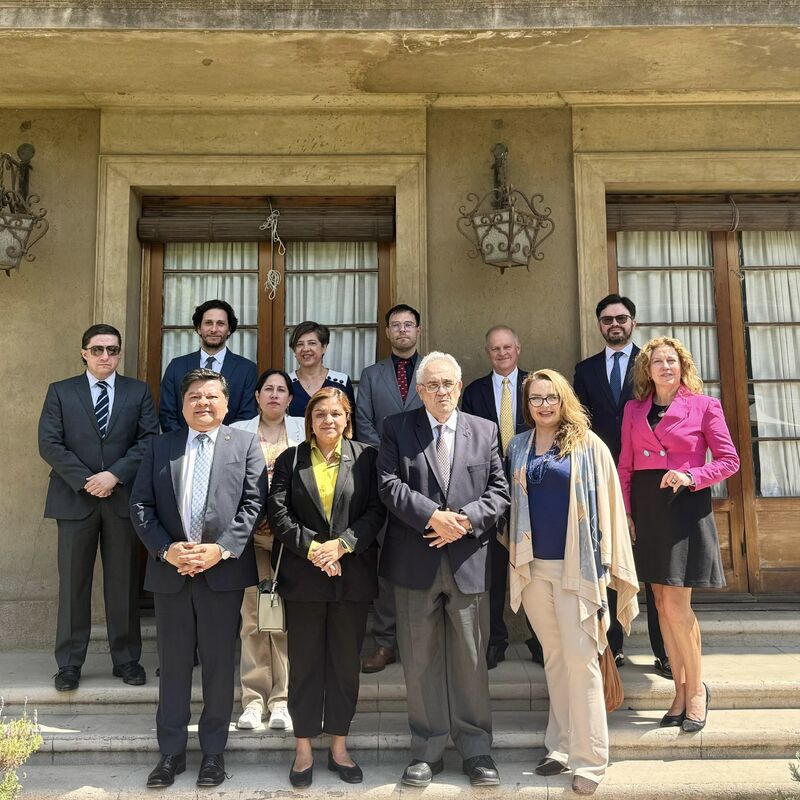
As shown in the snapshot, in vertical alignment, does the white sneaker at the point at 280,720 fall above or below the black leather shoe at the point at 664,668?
below

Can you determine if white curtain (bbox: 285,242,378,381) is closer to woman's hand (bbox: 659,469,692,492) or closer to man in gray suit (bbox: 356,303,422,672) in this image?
man in gray suit (bbox: 356,303,422,672)

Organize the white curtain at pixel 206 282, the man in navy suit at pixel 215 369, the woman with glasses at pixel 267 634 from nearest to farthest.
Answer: the woman with glasses at pixel 267 634
the man in navy suit at pixel 215 369
the white curtain at pixel 206 282

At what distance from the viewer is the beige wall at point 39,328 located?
5.14 meters

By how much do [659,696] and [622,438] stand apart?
4.68 ft

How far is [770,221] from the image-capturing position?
5.64 meters

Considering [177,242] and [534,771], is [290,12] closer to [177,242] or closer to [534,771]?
[177,242]

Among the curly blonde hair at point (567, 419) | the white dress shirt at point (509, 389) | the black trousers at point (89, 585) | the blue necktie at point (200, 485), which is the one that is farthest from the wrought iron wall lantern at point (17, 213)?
the curly blonde hair at point (567, 419)

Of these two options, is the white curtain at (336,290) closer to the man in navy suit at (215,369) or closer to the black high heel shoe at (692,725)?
the man in navy suit at (215,369)

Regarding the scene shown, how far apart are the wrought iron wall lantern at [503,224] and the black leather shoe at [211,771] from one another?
347 cm

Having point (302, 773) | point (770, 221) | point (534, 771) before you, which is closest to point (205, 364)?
point (302, 773)

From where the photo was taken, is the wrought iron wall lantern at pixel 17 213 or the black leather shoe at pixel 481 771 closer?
the black leather shoe at pixel 481 771

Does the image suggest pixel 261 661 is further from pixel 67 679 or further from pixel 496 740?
pixel 496 740

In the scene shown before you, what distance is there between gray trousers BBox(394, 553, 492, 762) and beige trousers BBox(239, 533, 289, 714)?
79 centimetres

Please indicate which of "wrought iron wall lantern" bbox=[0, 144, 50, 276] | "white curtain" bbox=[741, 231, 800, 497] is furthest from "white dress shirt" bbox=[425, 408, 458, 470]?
"wrought iron wall lantern" bbox=[0, 144, 50, 276]
